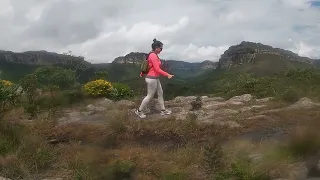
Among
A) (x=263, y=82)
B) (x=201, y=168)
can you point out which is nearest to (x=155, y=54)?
(x=201, y=168)

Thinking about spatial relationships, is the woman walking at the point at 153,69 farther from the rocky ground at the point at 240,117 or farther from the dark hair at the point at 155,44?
the rocky ground at the point at 240,117

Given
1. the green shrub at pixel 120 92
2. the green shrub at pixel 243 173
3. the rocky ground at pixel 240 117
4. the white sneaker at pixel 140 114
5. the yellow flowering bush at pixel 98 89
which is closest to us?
the green shrub at pixel 243 173

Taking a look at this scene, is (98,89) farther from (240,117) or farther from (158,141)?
(158,141)

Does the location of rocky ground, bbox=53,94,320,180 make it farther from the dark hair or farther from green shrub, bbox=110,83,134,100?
green shrub, bbox=110,83,134,100

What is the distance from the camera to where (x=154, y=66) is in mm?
11562

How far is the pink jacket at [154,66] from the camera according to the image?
454 inches

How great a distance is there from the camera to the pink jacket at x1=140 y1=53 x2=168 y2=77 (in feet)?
37.9

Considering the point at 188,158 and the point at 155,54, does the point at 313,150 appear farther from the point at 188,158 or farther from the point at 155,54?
the point at 155,54

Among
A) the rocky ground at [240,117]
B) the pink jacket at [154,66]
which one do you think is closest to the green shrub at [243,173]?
the rocky ground at [240,117]

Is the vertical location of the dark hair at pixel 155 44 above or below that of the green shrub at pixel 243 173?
above

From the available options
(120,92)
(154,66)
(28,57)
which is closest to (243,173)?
(154,66)

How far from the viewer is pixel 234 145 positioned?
758 centimetres

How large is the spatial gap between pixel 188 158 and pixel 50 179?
2.05 meters

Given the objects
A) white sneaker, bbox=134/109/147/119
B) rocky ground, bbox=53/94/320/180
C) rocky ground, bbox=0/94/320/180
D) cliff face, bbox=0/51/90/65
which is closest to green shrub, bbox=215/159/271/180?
rocky ground, bbox=0/94/320/180
